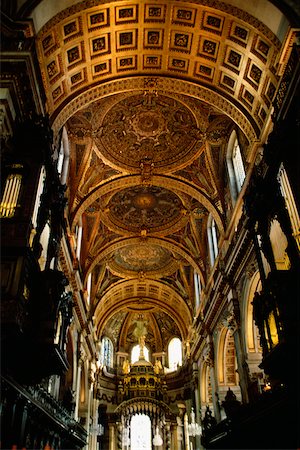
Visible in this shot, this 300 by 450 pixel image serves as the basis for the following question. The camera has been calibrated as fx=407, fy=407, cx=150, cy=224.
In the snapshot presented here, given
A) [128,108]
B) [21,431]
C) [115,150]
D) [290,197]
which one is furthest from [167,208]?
[21,431]

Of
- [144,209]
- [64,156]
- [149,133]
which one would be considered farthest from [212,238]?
[64,156]

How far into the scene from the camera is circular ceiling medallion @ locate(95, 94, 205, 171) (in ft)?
58.6

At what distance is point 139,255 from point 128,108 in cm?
1321

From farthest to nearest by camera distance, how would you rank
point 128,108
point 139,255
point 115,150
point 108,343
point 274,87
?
point 108,343 < point 139,255 < point 115,150 < point 128,108 < point 274,87

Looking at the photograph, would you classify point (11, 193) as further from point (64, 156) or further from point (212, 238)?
point (212, 238)

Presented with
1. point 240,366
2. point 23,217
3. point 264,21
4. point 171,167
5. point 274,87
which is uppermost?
point 171,167

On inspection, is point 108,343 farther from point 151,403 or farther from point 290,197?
point 290,197

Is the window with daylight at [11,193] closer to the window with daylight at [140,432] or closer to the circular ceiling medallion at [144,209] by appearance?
the circular ceiling medallion at [144,209]

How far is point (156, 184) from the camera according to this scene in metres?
20.6

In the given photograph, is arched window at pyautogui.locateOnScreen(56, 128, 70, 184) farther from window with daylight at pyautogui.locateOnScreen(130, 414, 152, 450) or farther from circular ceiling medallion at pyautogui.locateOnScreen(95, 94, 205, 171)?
window with daylight at pyautogui.locateOnScreen(130, 414, 152, 450)

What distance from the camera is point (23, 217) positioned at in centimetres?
968

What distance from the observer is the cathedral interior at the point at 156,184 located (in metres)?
9.48

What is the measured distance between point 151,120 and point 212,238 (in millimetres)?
7730

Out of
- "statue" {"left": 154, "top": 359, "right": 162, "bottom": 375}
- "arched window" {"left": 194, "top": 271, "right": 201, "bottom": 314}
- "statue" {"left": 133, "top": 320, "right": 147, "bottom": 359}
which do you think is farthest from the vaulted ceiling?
"statue" {"left": 133, "top": 320, "right": 147, "bottom": 359}
